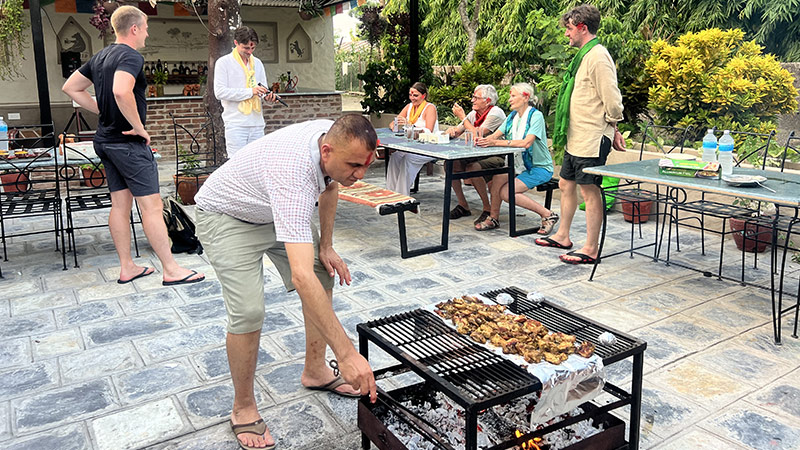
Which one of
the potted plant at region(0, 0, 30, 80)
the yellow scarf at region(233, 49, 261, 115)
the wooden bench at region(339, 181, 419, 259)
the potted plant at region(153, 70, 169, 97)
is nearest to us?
the wooden bench at region(339, 181, 419, 259)

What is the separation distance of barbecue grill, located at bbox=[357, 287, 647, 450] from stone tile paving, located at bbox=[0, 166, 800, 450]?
0.93ft

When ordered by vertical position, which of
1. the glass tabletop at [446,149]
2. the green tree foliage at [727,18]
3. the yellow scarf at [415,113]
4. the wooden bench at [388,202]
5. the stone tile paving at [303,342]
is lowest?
the stone tile paving at [303,342]

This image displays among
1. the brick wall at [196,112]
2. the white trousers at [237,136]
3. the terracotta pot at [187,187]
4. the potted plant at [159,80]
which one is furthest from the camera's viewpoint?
the potted plant at [159,80]

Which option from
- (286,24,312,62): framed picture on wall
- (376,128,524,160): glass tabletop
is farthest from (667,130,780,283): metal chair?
(286,24,312,62): framed picture on wall

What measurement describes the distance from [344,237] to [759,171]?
128 inches

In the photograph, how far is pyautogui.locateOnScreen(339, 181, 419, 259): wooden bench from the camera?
4.78 m

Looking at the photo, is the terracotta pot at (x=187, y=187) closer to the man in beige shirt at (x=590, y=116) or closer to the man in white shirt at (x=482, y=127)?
the man in white shirt at (x=482, y=127)

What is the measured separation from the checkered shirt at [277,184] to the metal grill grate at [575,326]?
3.24 feet

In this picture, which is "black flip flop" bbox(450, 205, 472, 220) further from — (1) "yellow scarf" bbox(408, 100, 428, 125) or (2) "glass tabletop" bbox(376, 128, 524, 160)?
(1) "yellow scarf" bbox(408, 100, 428, 125)

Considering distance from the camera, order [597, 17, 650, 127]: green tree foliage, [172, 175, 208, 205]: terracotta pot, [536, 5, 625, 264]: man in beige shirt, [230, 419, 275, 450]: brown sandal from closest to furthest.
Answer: [230, 419, 275, 450]: brown sandal < [536, 5, 625, 264]: man in beige shirt < [597, 17, 650, 127]: green tree foliage < [172, 175, 208, 205]: terracotta pot

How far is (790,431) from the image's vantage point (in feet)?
8.37

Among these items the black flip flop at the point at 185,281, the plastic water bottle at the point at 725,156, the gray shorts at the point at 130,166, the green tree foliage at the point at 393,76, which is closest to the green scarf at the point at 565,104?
the plastic water bottle at the point at 725,156

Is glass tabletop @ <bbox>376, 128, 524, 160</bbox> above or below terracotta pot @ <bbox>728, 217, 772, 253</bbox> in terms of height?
above

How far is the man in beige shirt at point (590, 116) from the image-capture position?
4.54 metres
